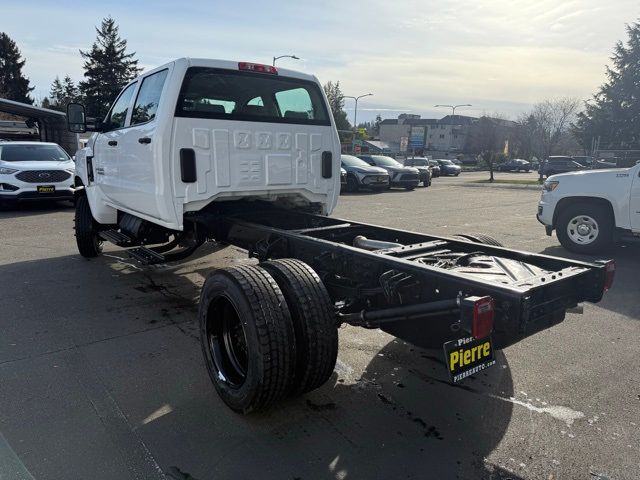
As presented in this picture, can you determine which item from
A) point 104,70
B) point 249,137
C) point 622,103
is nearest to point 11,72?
point 104,70

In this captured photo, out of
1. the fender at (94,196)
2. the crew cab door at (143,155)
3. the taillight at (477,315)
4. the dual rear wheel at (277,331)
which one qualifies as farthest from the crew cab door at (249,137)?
the taillight at (477,315)

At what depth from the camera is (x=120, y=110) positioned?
578 centimetres

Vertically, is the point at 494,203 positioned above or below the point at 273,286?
below

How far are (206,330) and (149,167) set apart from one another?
73.7 inches

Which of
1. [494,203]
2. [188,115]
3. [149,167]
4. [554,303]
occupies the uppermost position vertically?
[188,115]

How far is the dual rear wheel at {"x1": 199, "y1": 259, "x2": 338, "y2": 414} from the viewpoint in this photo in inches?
112

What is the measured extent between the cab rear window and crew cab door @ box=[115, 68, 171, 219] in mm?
343

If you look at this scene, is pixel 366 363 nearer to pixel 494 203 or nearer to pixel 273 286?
pixel 273 286

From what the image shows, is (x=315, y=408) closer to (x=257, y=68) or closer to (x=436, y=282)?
(x=436, y=282)

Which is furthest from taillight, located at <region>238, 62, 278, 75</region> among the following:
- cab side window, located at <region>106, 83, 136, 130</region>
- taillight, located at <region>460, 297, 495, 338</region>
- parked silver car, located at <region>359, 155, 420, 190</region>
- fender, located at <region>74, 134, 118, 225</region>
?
parked silver car, located at <region>359, 155, 420, 190</region>

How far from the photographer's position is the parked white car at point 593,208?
7.25 metres

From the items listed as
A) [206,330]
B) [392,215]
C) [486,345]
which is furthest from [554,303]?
[392,215]

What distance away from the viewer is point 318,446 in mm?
2770

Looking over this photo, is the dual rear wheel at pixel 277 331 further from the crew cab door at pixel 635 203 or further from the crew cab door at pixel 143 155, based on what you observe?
the crew cab door at pixel 635 203
